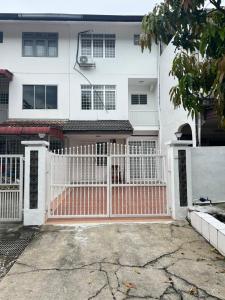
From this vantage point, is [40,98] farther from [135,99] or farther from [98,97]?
[135,99]

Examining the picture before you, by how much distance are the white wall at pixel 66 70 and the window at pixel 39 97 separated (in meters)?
0.30

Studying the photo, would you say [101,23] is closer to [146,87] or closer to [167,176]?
[146,87]

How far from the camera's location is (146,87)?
19.4 metres

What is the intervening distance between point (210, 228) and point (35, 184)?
447cm

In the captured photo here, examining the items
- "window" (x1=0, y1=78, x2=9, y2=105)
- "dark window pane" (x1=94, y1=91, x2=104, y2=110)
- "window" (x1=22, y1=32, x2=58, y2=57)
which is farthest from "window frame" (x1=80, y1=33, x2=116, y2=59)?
"window" (x1=0, y1=78, x2=9, y2=105)

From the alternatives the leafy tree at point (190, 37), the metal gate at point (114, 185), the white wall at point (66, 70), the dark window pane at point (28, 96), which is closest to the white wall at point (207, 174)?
the metal gate at point (114, 185)

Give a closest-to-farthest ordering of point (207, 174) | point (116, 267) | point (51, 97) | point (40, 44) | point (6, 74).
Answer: point (116, 267) → point (207, 174) → point (6, 74) → point (51, 97) → point (40, 44)

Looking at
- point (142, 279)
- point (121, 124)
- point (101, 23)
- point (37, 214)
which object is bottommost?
point (142, 279)

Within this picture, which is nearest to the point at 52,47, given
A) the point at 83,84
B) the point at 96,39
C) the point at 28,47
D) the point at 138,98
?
the point at 28,47

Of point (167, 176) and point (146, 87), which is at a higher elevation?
point (146, 87)

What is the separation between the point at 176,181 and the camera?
787cm

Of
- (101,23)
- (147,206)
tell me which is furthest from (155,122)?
(147,206)

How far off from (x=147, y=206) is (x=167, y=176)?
139 centimetres

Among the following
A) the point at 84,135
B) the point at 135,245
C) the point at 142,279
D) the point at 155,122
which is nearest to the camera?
the point at 142,279
